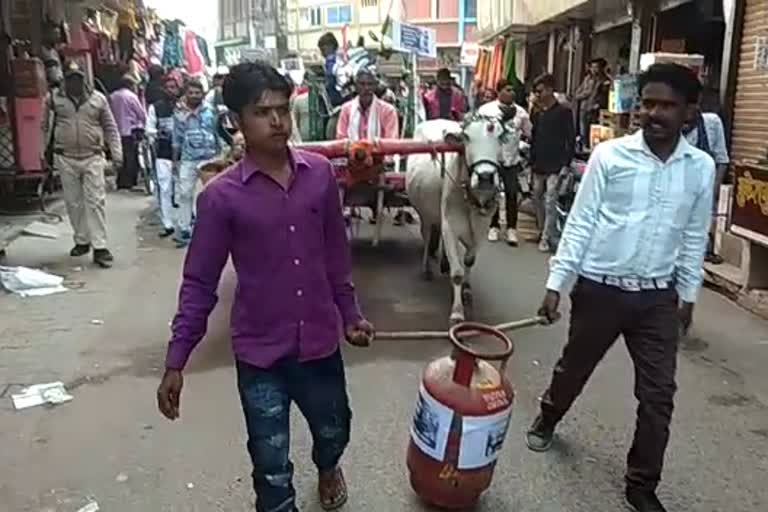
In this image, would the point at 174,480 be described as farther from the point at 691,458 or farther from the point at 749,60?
the point at 749,60

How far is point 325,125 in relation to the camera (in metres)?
10.1

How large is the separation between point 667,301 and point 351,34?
1637 inches

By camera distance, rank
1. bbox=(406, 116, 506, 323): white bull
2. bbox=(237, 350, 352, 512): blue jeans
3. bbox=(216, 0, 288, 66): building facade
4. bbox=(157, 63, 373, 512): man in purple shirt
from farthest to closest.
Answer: bbox=(216, 0, 288, 66): building facade
bbox=(406, 116, 506, 323): white bull
bbox=(237, 350, 352, 512): blue jeans
bbox=(157, 63, 373, 512): man in purple shirt

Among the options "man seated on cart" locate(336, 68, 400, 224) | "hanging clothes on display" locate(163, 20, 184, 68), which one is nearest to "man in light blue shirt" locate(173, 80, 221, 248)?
"man seated on cart" locate(336, 68, 400, 224)

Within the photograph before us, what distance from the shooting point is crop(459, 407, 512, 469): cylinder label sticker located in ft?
11.8

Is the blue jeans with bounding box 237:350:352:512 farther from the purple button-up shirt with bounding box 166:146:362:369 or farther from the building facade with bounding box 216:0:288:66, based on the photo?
the building facade with bounding box 216:0:288:66

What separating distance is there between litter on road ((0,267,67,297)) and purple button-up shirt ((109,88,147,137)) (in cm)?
690

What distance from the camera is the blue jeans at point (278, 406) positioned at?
3.28m

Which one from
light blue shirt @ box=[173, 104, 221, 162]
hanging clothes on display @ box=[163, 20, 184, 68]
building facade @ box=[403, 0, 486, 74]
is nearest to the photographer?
light blue shirt @ box=[173, 104, 221, 162]

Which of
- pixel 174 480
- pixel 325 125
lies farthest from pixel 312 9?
pixel 174 480

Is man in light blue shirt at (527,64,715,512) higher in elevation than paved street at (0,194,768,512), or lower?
higher

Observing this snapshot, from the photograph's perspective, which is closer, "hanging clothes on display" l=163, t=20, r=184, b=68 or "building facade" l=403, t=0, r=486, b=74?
"hanging clothes on display" l=163, t=20, r=184, b=68

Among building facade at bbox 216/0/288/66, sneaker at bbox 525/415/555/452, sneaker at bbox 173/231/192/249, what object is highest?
building facade at bbox 216/0/288/66

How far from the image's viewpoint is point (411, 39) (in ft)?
48.1
